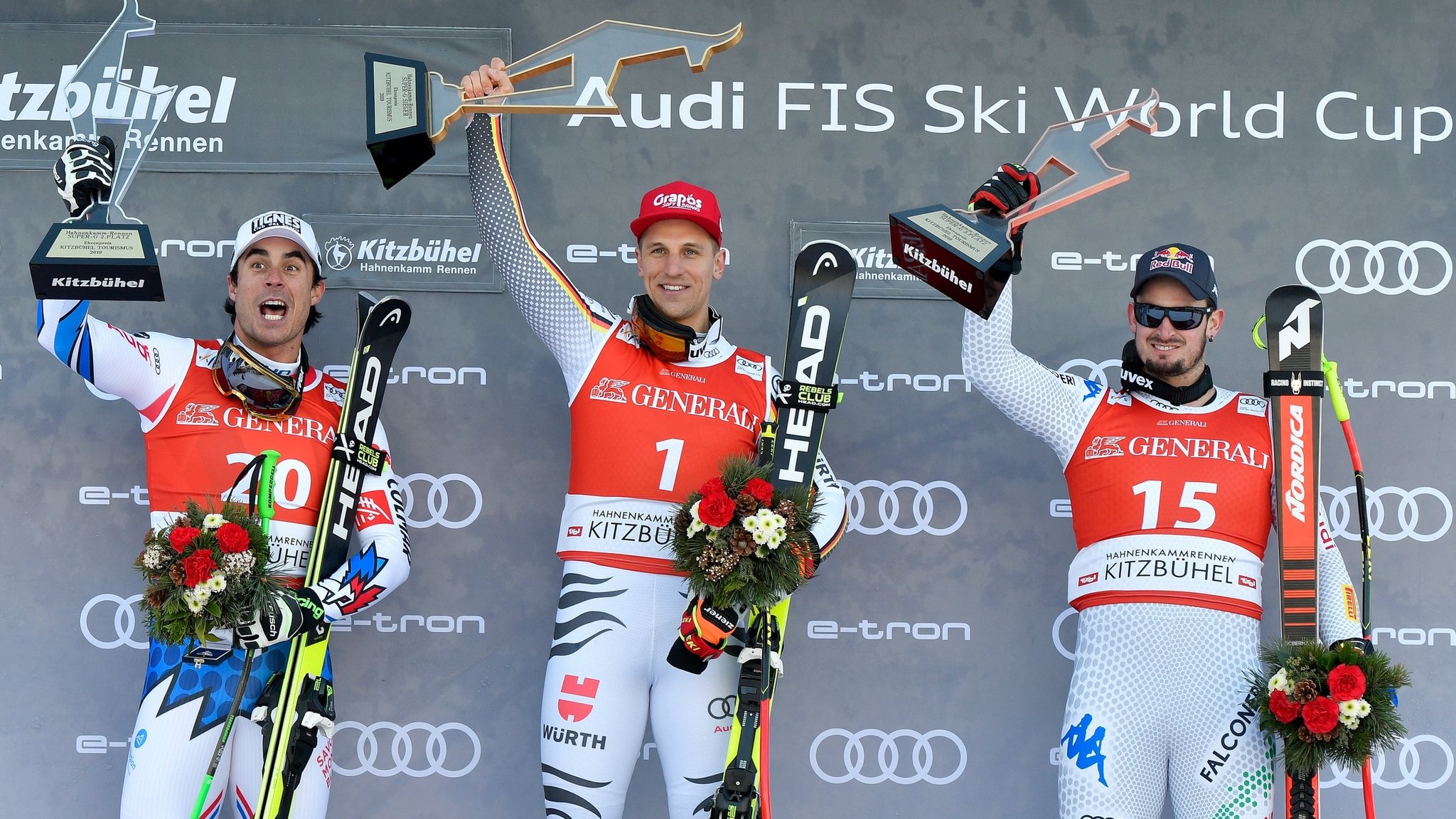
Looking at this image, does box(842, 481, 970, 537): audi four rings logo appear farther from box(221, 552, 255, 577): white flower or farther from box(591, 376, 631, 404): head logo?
box(221, 552, 255, 577): white flower

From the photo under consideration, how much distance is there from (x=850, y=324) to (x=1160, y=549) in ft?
4.35

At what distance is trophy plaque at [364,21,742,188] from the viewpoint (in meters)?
3.05

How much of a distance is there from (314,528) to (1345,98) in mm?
3579

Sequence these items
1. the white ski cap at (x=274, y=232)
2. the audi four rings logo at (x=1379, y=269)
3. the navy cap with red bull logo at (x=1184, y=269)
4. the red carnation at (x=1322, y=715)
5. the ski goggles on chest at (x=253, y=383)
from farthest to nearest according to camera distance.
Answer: the audi four rings logo at (x=1379, y=269), the white ski cap at (x=274, y=232), the ski goggles on chest at (x=253, y=383), the navy cap with red bull logo at (x=1184, y=269), the red carnation at (x=1322, y=715)

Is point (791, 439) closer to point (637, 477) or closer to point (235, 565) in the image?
point (637, 477)

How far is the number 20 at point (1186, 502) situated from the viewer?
3.20 metres

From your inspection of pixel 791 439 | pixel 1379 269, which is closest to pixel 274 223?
pixel 791 439

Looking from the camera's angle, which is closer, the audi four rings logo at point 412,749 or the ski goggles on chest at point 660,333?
the ski goggles on chest at point 660,333

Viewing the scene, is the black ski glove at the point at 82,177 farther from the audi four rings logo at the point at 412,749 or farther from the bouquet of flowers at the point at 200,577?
the audi four rings logo at the point at 412,749

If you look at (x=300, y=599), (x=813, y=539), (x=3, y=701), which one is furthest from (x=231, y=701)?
(x=813, y=539)

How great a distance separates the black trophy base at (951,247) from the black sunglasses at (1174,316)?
1.79 feet

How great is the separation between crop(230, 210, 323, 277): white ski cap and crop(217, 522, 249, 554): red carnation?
93 cm

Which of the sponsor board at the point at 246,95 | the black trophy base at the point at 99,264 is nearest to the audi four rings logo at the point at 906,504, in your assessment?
the sponsor board at the point at 246,95

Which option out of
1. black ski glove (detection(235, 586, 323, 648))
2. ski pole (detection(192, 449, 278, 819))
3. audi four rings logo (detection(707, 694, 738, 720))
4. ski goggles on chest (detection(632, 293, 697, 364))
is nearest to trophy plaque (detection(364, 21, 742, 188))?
ski goggles on chest (detection(632, 293, 697, 364))
